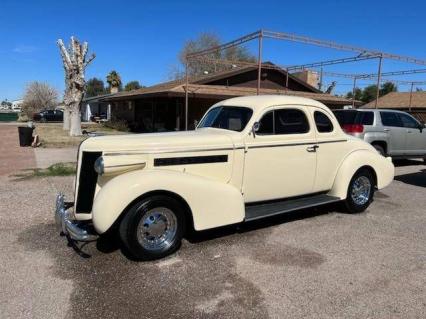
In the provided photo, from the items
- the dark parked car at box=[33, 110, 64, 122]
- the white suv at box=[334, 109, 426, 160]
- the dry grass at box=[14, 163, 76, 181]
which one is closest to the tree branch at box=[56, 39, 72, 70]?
the dry grass at box=[14, 163, 76, 181]

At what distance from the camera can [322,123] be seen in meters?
6.13

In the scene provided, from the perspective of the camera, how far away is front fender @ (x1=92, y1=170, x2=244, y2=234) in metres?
4.14

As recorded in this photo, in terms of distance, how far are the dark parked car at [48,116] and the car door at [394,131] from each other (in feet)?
136

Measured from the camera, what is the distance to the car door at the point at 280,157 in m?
5.31

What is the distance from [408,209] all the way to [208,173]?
4234 mm

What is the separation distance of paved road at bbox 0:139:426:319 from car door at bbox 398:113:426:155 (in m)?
6.39

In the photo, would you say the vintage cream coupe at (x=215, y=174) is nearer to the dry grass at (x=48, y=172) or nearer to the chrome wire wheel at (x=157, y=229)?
the chrome wire wheel at (x=157, y=229)

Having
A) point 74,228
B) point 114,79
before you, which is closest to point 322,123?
point 74,228

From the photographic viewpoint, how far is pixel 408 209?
7.04 m

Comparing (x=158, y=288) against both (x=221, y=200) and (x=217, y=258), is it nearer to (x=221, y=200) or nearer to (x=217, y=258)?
(x=217, y=258)

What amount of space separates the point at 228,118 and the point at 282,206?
1.51 meters

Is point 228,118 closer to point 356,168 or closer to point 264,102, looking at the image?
point 264,102

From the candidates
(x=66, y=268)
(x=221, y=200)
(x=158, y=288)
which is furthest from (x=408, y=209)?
(x=66, y=268)

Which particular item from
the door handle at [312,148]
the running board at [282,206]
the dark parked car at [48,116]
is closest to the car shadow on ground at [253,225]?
the running board at [282,206]
